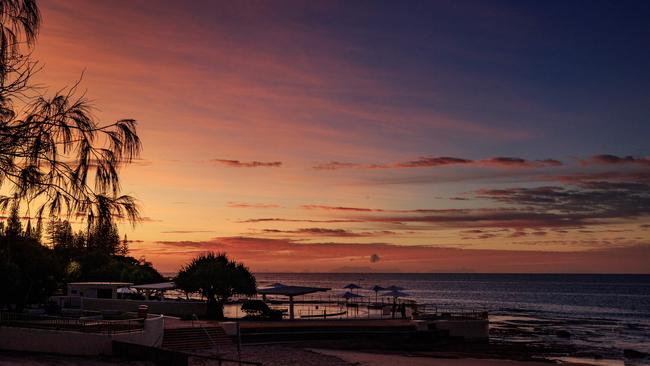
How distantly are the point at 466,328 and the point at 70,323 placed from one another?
34.5 meters

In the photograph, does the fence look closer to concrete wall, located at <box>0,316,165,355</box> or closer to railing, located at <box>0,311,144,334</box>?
concrete wall, located at <box>0,316,165,355</box>

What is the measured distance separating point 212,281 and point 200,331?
567 inches

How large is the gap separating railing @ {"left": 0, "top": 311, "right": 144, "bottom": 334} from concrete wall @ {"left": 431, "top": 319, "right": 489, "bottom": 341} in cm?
2818

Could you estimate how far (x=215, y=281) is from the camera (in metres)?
55.8

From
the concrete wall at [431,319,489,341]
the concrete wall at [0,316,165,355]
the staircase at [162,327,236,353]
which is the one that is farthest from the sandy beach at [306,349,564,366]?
the concrete wall at [0,316,165,355]

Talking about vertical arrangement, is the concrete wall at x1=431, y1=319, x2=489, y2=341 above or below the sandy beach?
above

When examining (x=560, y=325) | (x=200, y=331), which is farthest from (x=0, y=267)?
(x=560, y=325)

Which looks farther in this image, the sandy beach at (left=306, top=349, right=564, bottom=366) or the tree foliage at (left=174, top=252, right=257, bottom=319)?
the tree foliage at (left=174, top=252, right=257, bottom=319)

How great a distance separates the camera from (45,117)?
32.9 ft

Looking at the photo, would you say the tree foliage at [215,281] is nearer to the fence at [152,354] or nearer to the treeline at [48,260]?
Answer: the treeline at [48,260]

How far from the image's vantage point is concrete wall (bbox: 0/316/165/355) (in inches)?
1120

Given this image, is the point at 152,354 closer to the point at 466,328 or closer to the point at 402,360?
the point at 402,360

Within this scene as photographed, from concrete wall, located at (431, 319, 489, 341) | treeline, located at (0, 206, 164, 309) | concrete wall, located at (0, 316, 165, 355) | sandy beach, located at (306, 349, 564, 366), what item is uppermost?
treeline, located at (0, 206, 164, 309)

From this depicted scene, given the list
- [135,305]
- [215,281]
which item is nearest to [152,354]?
[135,305]
